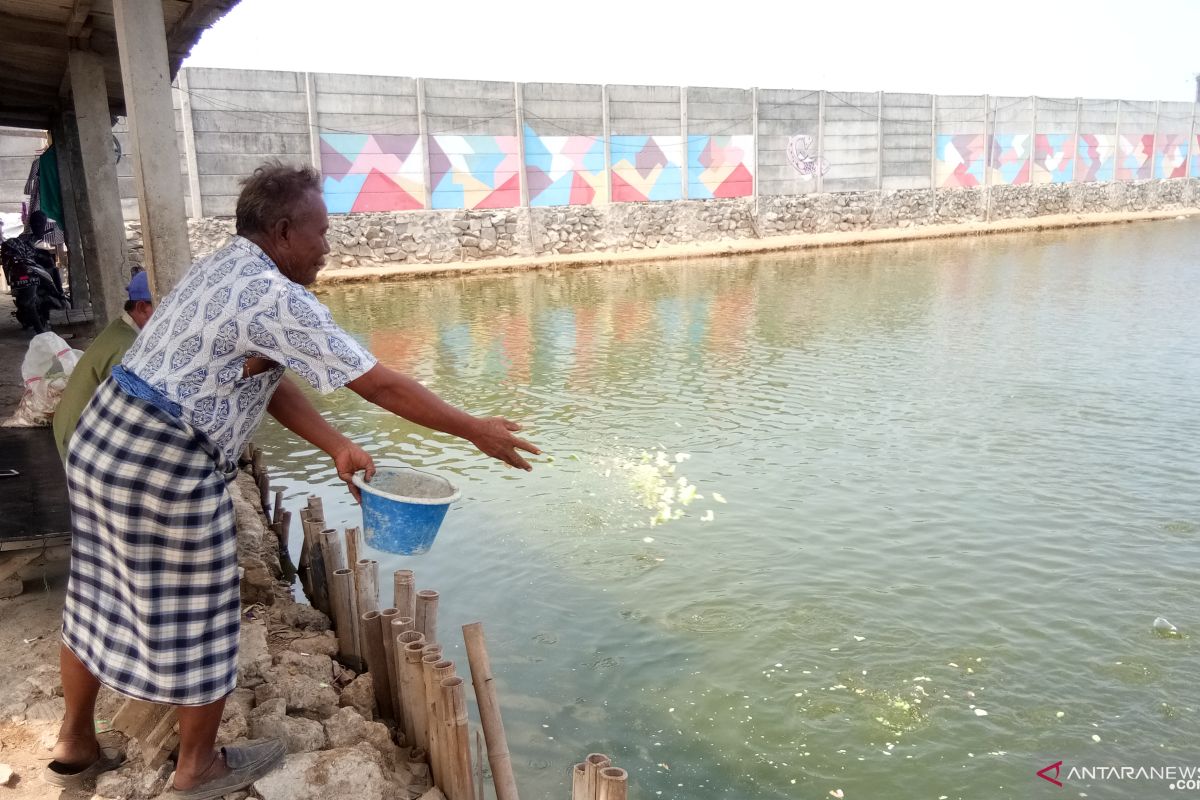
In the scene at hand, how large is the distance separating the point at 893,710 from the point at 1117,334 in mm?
8648

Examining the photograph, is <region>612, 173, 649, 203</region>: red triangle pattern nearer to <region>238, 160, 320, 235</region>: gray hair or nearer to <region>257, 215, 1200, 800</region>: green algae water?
<region>257, 215, 1200, 800</region>: green algae water

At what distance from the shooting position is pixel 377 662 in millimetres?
3217

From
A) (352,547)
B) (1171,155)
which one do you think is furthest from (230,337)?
(1171,155)

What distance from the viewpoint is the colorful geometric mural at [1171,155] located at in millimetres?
31625

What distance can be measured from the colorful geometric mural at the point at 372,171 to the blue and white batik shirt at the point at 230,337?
16.4m

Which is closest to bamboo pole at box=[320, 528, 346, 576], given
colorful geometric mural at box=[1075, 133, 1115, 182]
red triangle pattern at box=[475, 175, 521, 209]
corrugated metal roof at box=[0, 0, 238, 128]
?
corrugated metal roof at box=[0, 0, 238, 128]

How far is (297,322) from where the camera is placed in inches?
78.6

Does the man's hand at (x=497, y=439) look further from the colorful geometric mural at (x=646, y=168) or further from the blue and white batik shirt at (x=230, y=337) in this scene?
the colorful geometric mural at (x=646, y=168)

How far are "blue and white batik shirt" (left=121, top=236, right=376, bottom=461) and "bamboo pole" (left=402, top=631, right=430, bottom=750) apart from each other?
111cm

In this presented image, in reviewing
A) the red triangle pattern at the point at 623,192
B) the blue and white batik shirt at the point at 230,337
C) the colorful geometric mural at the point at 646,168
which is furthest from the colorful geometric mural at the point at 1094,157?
the blue and white batik shirt at the point at 230,337

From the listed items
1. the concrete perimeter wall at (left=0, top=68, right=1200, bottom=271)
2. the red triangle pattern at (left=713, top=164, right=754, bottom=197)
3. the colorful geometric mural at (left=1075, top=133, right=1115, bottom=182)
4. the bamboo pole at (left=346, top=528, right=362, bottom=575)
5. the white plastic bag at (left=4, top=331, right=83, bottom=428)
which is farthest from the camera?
the colorful geometric mural at (left=1075, top=133, right=1115, bottom=182)

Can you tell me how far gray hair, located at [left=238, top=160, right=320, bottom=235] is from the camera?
2.17 metres

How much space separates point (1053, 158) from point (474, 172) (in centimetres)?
2048

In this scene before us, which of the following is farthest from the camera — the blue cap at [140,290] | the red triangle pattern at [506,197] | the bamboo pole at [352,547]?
the red triangle pattern at [506,197]
